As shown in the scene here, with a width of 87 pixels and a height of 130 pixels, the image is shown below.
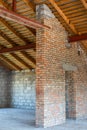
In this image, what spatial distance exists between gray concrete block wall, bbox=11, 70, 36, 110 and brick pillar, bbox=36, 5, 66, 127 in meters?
6.05

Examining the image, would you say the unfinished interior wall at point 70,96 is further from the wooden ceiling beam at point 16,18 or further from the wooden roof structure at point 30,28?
the wooden ceiling beam at point 16,18

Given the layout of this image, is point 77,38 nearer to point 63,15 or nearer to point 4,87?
point 63,15

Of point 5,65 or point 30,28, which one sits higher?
point 30,28

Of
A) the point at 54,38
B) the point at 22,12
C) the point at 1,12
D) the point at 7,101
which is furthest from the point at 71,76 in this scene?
the point at 7,101

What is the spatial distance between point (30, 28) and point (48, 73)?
2578 millimetres

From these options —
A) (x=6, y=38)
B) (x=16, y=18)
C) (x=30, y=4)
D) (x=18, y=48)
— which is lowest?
(x=18, y=48)

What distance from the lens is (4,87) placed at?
1602cm

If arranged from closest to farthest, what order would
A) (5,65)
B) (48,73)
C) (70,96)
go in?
1. (48,73)
2. (70,96)
3. (5,65)

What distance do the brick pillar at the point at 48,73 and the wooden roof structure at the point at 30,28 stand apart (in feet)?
1.29

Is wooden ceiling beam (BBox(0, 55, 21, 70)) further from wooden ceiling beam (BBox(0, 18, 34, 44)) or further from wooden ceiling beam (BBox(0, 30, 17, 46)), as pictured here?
wooden ceiling beam (BBox(0, 18, 34, 44))

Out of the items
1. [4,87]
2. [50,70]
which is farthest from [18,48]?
[4,87]

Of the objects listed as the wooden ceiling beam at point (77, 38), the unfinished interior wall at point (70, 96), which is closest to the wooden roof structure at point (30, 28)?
the wooden ceiling beam at point (77, 38)

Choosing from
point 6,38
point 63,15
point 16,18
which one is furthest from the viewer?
point 6,38

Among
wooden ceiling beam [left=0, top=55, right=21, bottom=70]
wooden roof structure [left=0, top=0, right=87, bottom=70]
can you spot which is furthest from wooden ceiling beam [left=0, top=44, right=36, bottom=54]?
wooden ceiling beam [left=0, top=55, right=21, bottom=70]
